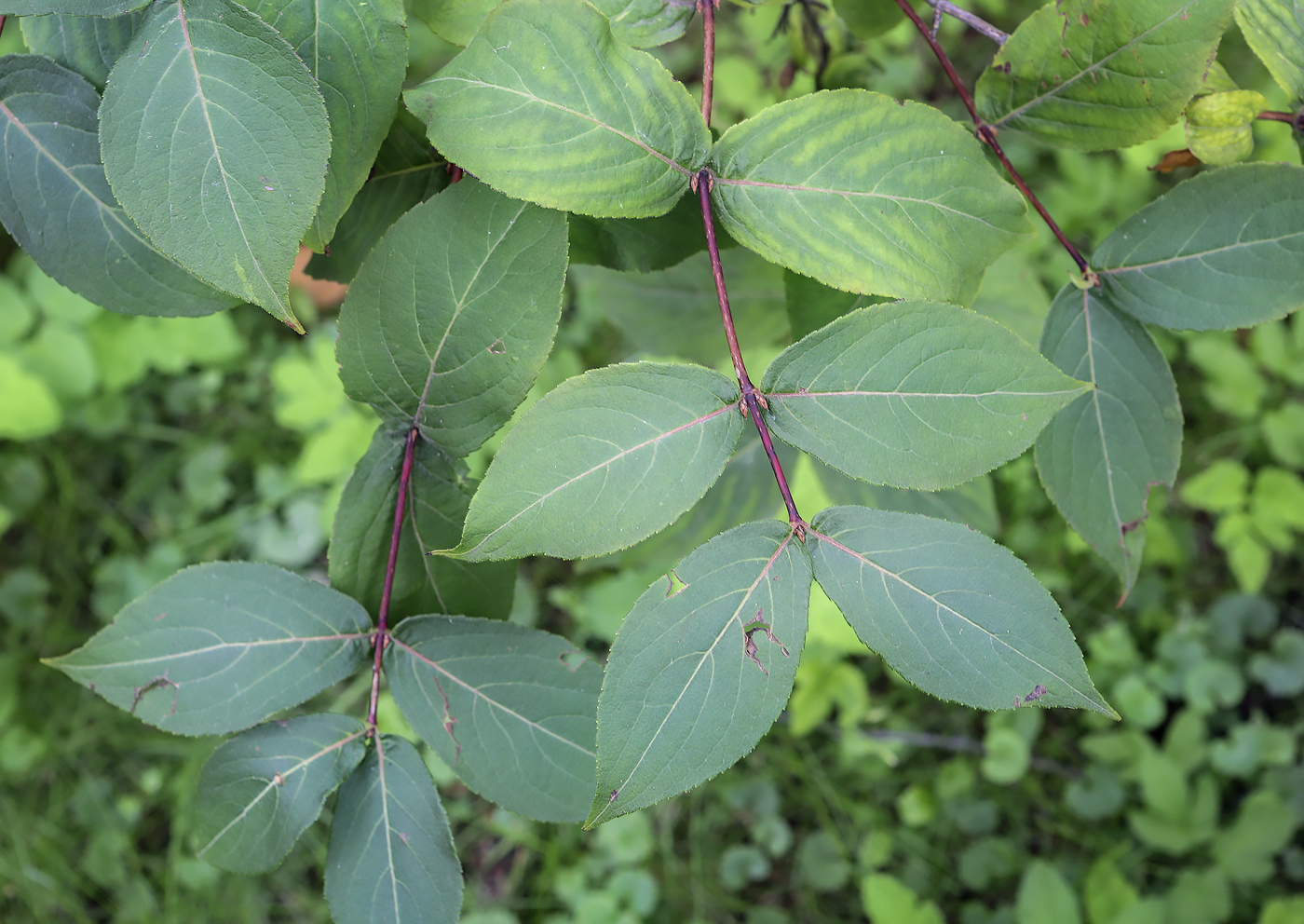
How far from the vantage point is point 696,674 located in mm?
677

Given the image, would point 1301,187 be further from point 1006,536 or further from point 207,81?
point 1006,536

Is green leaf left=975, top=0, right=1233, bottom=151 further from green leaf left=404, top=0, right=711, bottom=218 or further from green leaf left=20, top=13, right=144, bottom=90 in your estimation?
green leaf left=20, top=13, right=144, bottom=90

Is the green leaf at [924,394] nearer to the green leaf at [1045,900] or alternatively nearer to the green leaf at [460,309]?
the green leaf at [460,309]

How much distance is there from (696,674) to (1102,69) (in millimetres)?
696

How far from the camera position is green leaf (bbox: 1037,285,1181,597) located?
898 mm

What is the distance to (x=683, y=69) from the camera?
2.76m

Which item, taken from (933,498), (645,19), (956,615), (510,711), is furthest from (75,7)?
(933,498)

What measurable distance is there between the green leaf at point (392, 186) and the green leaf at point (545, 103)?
0.20 metres

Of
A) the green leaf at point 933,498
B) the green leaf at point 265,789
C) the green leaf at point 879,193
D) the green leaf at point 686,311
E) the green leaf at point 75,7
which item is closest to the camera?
the green leaf at point 75,7

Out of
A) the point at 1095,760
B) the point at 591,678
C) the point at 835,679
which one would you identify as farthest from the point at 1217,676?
the point at 591,678

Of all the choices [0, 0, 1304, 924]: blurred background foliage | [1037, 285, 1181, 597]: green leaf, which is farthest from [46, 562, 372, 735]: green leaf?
[0, 0, 1304, 924]: blurred background foliage

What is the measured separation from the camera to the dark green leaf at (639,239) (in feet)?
2.96

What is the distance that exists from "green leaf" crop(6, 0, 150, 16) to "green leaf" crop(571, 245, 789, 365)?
0.96 metres

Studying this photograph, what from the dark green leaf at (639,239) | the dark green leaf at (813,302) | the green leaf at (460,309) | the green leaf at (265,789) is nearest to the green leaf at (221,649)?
the green leaf at (265,789)
